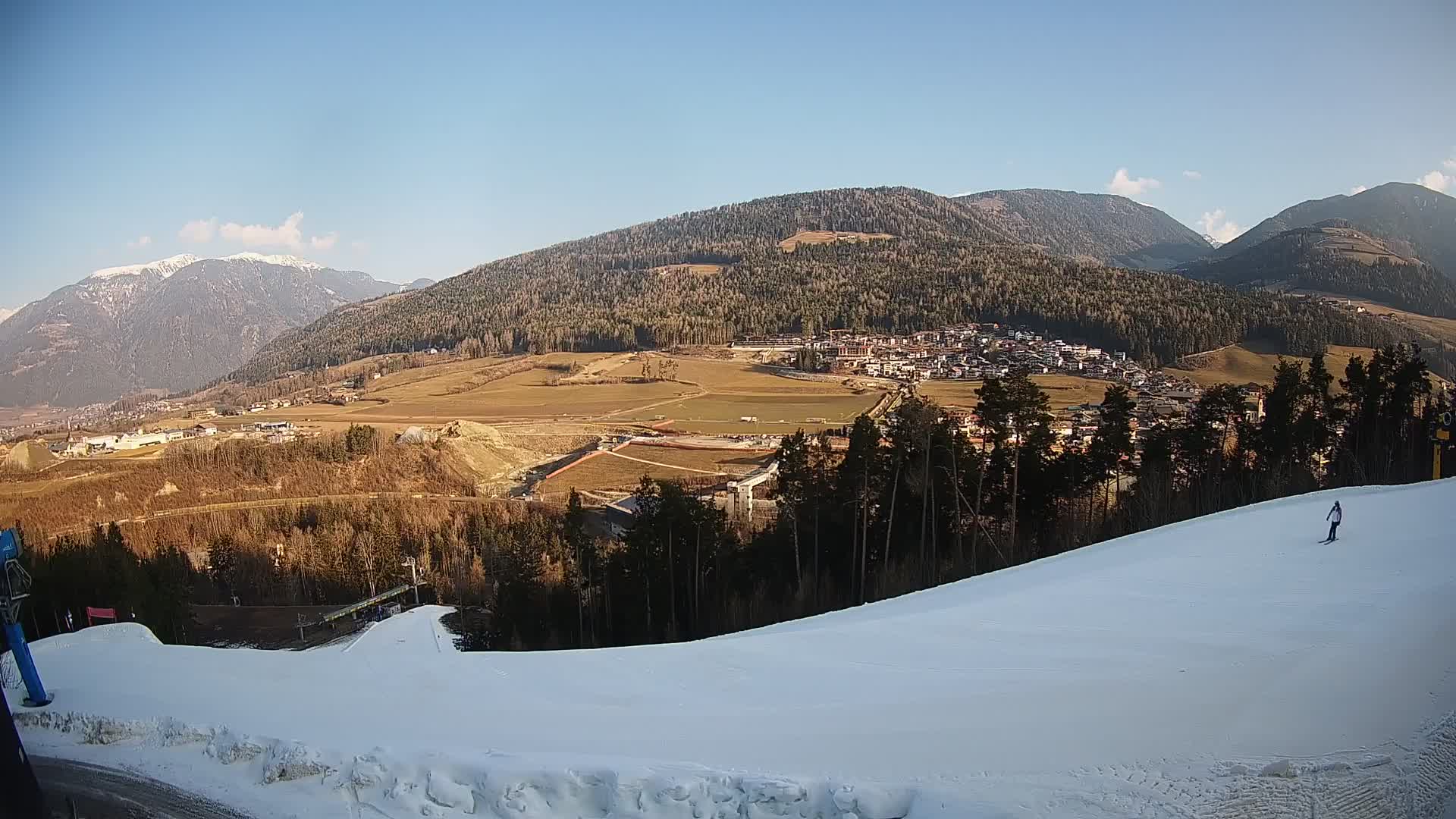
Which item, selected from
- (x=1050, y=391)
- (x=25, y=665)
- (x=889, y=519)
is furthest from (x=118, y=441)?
(x=1050, y=391)

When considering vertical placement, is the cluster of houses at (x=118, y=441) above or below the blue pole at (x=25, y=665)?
below

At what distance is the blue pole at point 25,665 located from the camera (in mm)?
7352

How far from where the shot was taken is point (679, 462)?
118 feet

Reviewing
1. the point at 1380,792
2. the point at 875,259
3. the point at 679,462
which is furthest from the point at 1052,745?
the point at 875,259

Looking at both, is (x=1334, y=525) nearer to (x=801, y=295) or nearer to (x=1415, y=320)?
(x=1415, y=320)

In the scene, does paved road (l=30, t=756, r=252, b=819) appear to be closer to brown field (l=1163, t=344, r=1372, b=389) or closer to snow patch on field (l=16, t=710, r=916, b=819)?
snow patch on field (l=16, t=710, r=916, b=819)

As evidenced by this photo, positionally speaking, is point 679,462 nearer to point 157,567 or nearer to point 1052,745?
point 157,567

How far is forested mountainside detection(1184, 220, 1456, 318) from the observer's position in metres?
75.8

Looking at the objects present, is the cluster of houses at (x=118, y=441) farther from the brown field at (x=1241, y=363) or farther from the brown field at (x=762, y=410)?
the brown field at (x=1241, y=363)

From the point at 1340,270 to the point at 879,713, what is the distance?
377 ft

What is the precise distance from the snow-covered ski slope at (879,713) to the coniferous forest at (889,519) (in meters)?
7.55

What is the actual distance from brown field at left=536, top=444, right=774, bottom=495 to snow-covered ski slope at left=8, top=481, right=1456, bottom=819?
78.0 feet

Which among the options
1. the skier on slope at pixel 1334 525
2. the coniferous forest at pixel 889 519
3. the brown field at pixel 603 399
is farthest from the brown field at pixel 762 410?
the skier on slope at pixel 1334 525

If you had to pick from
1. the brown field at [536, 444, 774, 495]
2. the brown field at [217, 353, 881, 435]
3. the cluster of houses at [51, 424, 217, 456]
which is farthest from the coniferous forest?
the cluster of houses at [51, 424, 217, 456]
